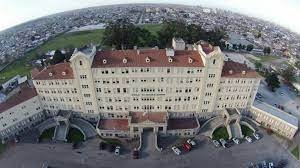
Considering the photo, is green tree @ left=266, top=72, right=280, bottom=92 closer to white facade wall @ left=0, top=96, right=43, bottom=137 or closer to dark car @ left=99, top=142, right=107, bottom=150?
dark car @ left=99, top=142, right=107, bottom=150

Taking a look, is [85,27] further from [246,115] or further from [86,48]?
[246,115]

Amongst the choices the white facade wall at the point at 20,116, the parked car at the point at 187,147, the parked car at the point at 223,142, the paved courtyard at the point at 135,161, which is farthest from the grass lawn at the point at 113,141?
the parked car at the point at 223,142

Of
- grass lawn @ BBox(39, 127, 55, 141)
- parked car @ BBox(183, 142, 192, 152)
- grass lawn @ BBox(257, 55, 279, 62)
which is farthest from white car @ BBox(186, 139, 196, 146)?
grass lawn @ BBox(257, 55, 279, 62)

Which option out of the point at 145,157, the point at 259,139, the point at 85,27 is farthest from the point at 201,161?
the point at 85,27

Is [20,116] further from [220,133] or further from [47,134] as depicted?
[220,133]

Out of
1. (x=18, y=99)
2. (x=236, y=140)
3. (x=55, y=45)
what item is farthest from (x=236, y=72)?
(x=55, y=45)
